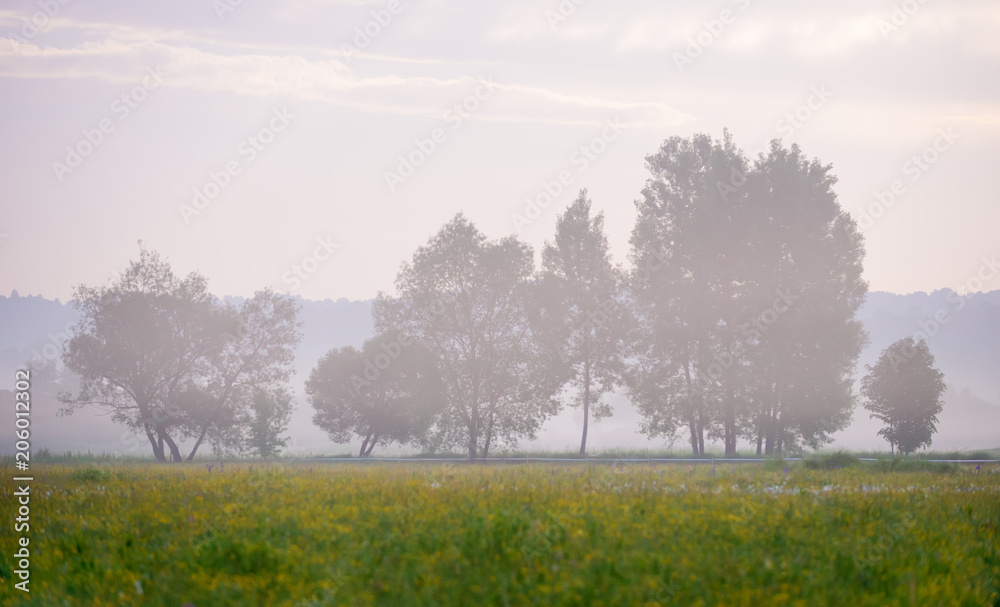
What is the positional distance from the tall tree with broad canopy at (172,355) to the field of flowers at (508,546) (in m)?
29.2

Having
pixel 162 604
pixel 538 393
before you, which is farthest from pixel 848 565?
pixel 538 393

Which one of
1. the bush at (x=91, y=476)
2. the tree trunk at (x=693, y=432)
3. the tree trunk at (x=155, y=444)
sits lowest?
the tree trunk at (x=155, y=444)

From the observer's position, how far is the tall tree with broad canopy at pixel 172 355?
40.2 meters

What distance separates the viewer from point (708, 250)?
3803cm

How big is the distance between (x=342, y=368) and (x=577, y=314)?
1511 cm

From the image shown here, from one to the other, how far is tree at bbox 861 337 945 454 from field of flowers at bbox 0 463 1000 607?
29435mm

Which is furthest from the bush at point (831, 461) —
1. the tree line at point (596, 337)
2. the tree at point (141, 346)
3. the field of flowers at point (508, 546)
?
the tree at point (141, 346)

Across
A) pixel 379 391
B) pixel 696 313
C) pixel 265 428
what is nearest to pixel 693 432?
pixel 696 313

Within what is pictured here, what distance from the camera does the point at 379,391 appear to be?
139 ft

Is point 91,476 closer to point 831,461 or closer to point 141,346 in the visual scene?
point 831,461

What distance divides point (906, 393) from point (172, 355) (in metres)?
42.4

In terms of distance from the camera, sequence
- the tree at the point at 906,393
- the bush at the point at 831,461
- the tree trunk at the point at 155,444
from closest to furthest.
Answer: the bush at the point at 831,461 → the tree at the point at 906,393 → the tree trunk at the point at 155,444

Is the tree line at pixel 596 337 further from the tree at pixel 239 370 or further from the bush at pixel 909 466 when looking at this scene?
the bush at pixel 909 466

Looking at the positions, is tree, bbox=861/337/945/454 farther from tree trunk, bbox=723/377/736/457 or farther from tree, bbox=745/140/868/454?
tree trunk, bbox=723/377/736/457
